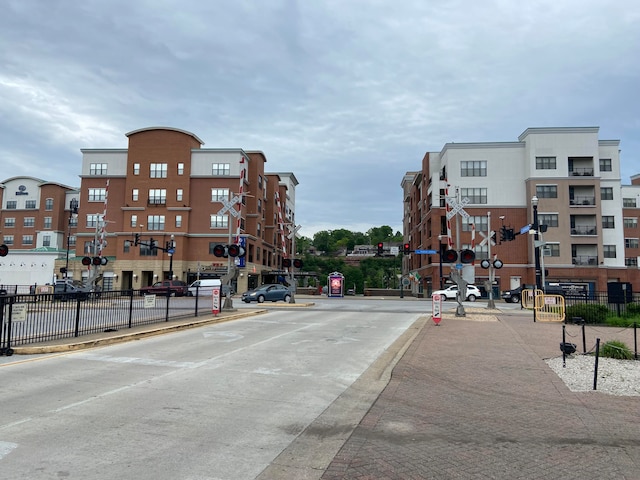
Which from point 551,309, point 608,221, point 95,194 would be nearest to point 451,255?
point 551,309

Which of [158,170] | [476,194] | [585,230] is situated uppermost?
[158,170]

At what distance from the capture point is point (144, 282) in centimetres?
6406

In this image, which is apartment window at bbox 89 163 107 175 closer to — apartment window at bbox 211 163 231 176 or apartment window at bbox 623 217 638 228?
apartment window at bbox 211 163 231 176

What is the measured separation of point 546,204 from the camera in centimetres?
6188

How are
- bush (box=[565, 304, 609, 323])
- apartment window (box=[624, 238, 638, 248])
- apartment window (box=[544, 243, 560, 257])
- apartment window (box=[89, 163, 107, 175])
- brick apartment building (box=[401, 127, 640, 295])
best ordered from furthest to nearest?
1. apartment window (box=[624, 238, 638, 248])
2. apartment window (box=[89, 163, 107, 175])
3. brick apartment building (box=[401, 127, 640, 295])
4. apartment window (box=[544, 243, 560, 257])
5. bush (box=[565, 304, 609, 323])

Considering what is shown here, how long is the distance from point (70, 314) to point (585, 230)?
62144 millimetres

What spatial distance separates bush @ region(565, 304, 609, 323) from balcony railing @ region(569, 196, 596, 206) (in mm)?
44690

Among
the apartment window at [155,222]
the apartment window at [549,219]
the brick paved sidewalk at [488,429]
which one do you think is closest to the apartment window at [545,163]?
the apartment window at [549,219]

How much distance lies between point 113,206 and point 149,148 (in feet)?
29.7

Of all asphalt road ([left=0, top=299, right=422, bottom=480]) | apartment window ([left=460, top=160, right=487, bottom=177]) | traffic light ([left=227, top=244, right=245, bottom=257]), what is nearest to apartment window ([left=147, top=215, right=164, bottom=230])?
apartment window ([left=460, top=160, right=487, bottom=177])

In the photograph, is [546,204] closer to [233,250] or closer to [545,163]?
[545,163]

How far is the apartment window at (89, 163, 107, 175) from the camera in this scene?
67.4m

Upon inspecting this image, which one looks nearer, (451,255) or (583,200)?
(451,255)

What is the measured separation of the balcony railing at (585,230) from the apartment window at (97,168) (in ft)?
198
